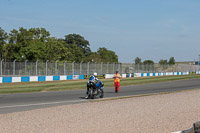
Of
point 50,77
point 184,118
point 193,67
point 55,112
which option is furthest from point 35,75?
point 193,67

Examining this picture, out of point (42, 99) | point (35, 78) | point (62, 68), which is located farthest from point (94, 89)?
point (62, 68)

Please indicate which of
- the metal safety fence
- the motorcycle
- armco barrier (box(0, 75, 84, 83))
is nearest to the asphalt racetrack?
the motorcycle

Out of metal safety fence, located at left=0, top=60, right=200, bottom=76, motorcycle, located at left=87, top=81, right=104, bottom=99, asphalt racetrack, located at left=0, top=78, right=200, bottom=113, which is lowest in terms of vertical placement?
asphalt racetrack, located at left=0, top=78, right=200, bottom=113

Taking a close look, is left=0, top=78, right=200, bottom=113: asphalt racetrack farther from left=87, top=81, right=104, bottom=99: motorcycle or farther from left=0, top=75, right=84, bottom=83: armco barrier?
left=0, top=75, right=84, bottom=83: armco barrier

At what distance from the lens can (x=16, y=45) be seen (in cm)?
6350

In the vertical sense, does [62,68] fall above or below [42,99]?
above

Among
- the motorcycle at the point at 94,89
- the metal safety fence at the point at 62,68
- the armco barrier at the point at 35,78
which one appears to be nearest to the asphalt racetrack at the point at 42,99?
the motorcycle at the point at 94,89

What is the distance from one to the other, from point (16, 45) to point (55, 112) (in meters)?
55.4

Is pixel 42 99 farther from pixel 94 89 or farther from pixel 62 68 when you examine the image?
pixel 62 68

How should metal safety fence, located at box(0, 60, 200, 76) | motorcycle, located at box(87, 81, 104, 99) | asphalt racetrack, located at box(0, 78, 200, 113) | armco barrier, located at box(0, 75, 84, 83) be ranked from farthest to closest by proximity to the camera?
1. metal safety fence, located at box(0, 60, 200, 76)
2. armco barrier, located at box(0, 75, 84, 83)
3. motorcycle, located at box(87, 81, 104, 99)
4. asphalt racetrack, located at box(0, 78, 200, 113)

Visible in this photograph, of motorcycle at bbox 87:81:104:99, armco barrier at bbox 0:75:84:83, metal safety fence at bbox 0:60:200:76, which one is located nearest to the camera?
motorcycle at bbox 87:81:104:99

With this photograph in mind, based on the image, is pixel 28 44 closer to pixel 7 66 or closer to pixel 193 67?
pixel 7 66

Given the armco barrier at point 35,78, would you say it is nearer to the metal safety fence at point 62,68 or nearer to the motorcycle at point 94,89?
the metal safety fence at point 62,68

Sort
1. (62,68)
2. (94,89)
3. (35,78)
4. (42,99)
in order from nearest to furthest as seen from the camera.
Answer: (42,99)
(94,89)
(35,78)
(62,68)
